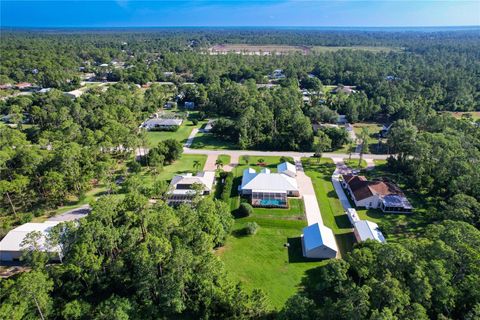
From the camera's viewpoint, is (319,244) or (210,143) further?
(210,143)

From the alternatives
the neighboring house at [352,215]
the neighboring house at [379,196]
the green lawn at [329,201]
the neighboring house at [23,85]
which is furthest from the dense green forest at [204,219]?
the neighboring house at [23,85]

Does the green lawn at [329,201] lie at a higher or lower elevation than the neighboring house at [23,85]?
lower

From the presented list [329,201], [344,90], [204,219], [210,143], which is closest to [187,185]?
[204,219]

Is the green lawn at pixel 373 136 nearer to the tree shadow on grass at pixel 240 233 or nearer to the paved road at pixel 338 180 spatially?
the paved road at pixel 338 180

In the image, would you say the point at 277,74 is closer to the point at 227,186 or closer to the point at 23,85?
the point at 227,186

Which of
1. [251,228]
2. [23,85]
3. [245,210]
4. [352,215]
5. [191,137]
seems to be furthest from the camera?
[23,85]

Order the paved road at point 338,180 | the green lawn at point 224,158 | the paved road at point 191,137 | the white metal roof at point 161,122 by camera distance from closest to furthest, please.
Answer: the paved road at point 338,180, the green lawn at point 224,158, the paved road at point 191,137, the white metal roof at point 161,122

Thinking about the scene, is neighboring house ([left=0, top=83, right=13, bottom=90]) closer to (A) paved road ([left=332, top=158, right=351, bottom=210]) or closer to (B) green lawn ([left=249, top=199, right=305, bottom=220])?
(B) green lawn ([left=249, top=199, right=305, bottom=220])
